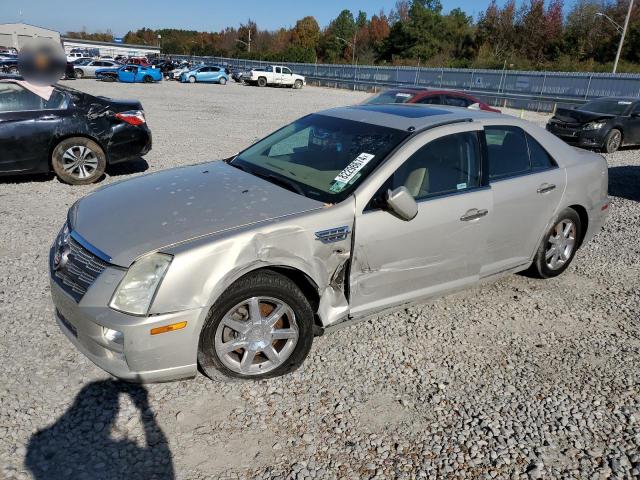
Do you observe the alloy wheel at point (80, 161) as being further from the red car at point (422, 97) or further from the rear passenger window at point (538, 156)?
the red car at point (422, 97)

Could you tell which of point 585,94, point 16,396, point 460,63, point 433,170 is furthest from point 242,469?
point 460,63

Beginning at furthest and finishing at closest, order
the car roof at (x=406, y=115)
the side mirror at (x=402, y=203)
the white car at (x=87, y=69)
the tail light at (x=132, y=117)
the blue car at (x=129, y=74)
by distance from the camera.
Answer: the white car at (x=87, y=69)
the blue car at (x=129, y=74)
the tail light at (x=132, y=117)
the car roof at (x=406, y=115)
the side mirror at (x=402, y=203)

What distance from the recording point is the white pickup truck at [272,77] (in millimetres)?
39156

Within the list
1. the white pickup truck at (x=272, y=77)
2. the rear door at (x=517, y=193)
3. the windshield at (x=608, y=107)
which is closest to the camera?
the rear door at (x=517, y=193)

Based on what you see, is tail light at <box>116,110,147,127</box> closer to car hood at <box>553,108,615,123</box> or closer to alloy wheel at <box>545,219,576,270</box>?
alloy wheel at <box>545,219,576,270</box>

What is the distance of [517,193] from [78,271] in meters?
3.20

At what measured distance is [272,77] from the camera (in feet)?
129

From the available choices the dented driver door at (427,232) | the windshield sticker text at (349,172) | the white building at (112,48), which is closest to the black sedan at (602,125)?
the dented driver door at (427,232)

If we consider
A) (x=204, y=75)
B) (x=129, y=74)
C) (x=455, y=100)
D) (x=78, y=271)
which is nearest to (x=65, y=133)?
(x=78, y=271)

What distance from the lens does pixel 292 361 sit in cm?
324

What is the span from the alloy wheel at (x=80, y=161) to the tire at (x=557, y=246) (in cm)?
604

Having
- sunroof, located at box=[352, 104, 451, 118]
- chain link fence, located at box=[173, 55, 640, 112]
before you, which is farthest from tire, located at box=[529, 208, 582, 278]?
chain link fence, located at box=[173, 55, 640, 112]

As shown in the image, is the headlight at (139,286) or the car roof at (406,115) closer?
the headlight at (139,286)

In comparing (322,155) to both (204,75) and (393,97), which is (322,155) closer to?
(393,97)
